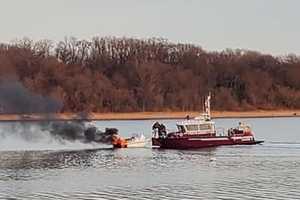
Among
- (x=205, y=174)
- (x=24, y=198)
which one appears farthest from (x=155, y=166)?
(x=24, y=198)

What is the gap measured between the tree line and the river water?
2532 inches

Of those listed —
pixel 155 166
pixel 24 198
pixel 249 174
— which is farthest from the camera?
pixel 155 166

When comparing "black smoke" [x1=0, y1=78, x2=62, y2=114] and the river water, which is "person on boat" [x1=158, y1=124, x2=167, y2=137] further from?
"black smoke" [x1=0, y1=78, x2=62, y2=114]

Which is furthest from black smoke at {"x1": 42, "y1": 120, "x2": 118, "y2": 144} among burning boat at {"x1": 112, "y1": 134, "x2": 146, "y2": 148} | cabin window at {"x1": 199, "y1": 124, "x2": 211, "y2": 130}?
cabin window at {"x1": 199, "y1": 124, "x2": 211, "y2": 130}

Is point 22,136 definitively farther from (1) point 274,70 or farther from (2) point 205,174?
(1) point 274,70

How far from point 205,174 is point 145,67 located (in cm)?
12340

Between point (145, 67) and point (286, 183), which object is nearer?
point (286, 183)

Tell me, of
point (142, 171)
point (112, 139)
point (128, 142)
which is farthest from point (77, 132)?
point (142, 171)

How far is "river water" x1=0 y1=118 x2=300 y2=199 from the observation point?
4266 cm

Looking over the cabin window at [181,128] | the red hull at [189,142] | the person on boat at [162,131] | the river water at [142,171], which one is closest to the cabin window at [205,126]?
the red hull at [189,142]

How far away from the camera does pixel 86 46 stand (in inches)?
7362

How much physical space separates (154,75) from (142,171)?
118 meters

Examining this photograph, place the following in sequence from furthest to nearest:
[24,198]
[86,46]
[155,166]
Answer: [86,46], [155,166], [24,198]

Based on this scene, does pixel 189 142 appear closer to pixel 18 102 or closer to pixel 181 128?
pixel 181 128
